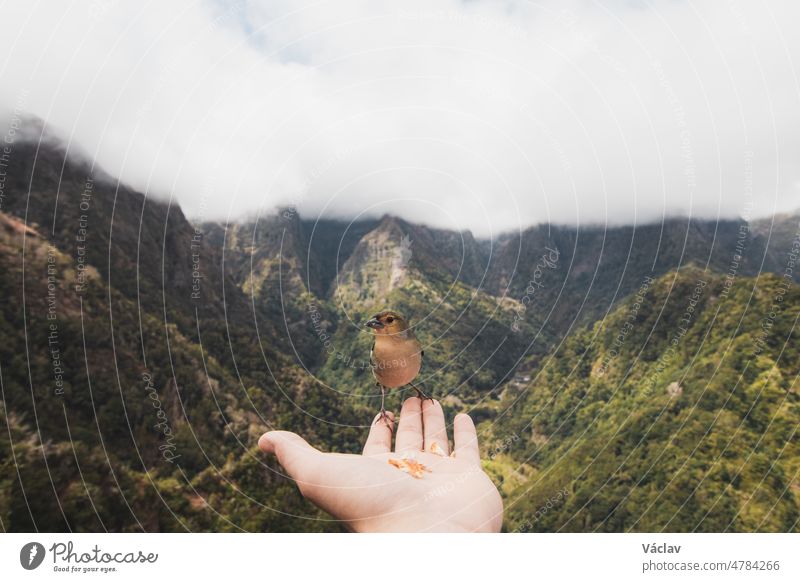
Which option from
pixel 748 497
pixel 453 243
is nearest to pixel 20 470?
pixel 748 497

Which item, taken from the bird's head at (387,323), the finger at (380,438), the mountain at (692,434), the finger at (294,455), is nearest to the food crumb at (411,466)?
the finger at (380,438)

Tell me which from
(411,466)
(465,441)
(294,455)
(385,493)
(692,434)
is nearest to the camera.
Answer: (385,493)

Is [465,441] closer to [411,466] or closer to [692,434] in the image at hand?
[411,466]

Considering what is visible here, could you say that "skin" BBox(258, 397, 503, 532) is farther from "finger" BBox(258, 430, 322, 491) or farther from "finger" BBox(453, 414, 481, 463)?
"finger" BBox(453, 414, 481, 463)

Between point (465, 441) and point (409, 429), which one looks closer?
point (465, 441)

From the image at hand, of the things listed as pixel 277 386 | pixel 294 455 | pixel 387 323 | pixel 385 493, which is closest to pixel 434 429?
pixel 387 323

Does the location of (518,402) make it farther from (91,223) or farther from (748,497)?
(91,223)

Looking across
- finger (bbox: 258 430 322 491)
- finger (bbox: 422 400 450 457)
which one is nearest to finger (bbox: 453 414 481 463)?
finger (bbox: 422 400 450 457)
